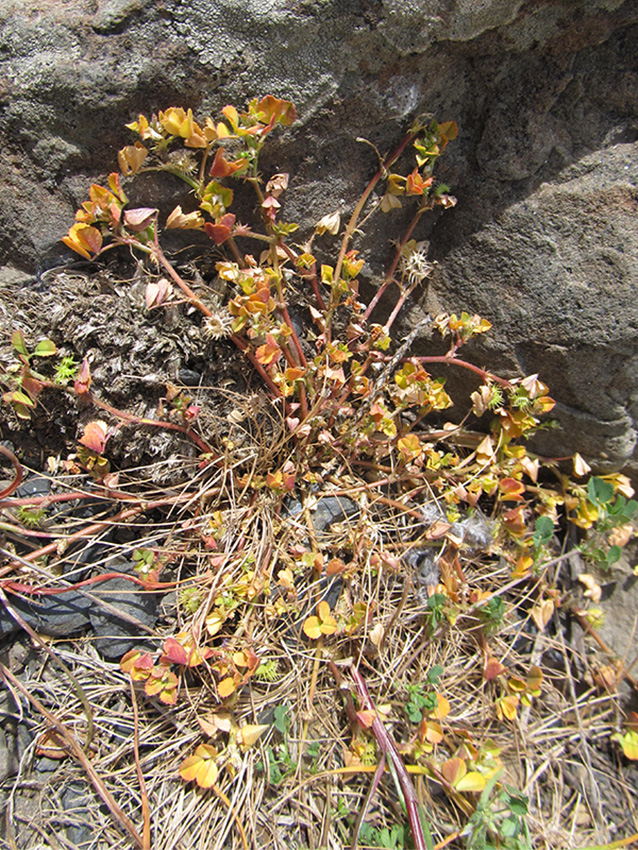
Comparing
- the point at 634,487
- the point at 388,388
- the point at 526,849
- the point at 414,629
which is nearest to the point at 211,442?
the point at 388,388

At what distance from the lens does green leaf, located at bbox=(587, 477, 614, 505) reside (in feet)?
6.80

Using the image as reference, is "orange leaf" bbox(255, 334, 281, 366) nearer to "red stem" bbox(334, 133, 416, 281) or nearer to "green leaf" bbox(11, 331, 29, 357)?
"red stem" bbox(334, 133, 416, 281)

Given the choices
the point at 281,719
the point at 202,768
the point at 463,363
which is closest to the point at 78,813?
the point at 202,768

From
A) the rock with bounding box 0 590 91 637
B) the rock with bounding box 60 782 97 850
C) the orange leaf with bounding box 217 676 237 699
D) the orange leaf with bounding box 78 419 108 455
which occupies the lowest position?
the rock with bounding box 60 782 97 850

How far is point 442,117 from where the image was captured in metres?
1.78

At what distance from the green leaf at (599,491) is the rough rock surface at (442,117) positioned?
225mm

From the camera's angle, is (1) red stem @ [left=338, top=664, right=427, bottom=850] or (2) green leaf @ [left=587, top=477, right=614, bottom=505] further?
(2) green leaf @ [left=587, top=477, right=614, bottom=505]

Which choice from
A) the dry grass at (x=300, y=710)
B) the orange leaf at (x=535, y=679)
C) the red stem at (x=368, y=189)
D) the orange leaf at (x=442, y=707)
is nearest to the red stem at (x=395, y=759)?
the dry grass at (x=300, y=710)

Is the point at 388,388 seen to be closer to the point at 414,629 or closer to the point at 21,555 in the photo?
the point at 414,629

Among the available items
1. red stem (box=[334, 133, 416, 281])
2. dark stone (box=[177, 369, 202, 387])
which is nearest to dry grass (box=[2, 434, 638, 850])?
dark stone (box=[177, 369, 202, 387])

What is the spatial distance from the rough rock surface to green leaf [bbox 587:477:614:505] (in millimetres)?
225

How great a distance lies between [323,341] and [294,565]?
0.81m

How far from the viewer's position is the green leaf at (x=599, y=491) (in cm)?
207

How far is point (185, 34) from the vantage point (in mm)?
1527
